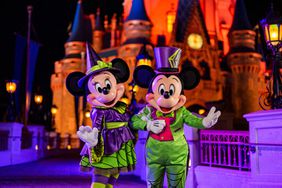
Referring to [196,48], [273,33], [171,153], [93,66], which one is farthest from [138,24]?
[171,153]

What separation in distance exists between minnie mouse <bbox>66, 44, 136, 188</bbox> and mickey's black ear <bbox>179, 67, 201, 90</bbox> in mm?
843

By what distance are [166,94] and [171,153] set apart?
2.38 feet

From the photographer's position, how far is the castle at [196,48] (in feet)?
104

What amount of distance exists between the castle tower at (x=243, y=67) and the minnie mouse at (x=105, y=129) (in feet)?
Answer: 98.2

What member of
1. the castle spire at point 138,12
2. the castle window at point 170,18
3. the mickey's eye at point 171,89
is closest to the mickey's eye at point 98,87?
the mickey's eye at point 171,89

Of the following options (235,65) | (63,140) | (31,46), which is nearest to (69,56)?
(63,140)

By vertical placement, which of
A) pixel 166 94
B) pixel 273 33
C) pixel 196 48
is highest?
pixel 196 48

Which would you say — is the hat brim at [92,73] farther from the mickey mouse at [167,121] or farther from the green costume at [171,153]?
the green costume at [171,153]

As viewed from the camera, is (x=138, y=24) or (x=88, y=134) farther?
(x=138, y=24)

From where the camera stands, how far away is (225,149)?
7051 mm

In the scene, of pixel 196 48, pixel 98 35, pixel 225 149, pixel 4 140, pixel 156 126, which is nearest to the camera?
pixel 156 126

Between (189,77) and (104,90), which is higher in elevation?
(189,77)

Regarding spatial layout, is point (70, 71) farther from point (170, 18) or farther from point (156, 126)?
point (156, 126)

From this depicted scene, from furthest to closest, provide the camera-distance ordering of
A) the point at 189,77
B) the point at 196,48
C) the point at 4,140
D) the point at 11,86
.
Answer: the point at 196,48, the point at 11,86, the point at 4,140, the point at 189,77
